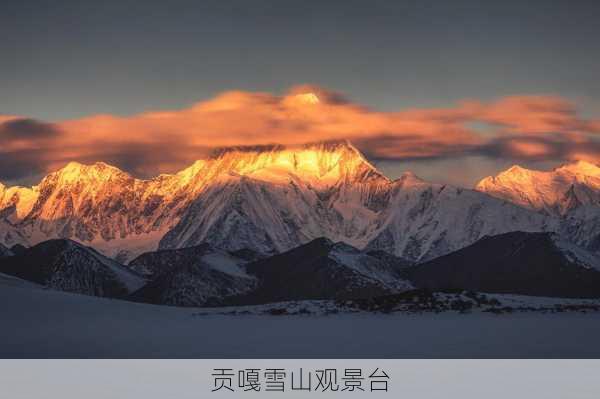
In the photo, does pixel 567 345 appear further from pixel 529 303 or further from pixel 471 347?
pixel 529 303

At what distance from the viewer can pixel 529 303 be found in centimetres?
7544

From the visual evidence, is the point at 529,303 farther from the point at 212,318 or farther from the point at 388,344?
the point at 388,344

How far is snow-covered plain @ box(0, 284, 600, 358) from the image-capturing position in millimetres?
43688

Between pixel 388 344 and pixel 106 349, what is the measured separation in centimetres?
1265

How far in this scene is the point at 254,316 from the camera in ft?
225

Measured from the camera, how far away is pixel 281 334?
5122 cm

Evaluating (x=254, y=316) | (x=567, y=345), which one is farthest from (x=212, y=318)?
(x=567, y=345)

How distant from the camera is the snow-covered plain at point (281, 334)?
43.7m

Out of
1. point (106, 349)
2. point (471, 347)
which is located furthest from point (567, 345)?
point (106, 349)

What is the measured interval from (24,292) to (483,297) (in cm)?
3297
